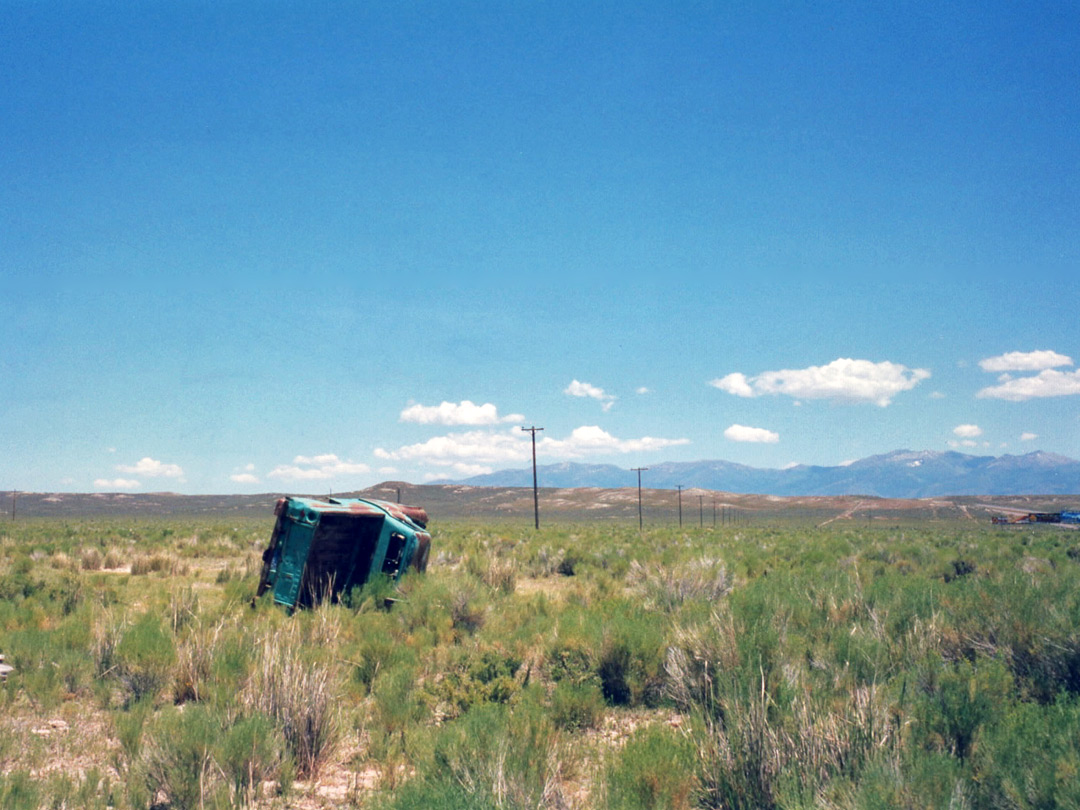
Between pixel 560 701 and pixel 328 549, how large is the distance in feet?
20.1

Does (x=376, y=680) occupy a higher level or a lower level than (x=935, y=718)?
lower

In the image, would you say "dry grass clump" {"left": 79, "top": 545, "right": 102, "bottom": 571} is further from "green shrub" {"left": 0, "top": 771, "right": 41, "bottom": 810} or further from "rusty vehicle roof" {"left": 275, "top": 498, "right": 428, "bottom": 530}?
"green shrub" {"left": 0, "top": 771, "right": 41, "bottom": 810}

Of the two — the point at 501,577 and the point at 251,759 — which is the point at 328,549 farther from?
the point at 251,759

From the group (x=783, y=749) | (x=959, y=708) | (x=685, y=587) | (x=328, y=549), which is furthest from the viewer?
(x=685, y=587)

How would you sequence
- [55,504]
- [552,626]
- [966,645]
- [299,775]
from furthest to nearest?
[55,504]
[552,626]
[966,645]
[299,775]

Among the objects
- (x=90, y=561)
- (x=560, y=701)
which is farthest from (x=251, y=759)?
(x=90, y=561)

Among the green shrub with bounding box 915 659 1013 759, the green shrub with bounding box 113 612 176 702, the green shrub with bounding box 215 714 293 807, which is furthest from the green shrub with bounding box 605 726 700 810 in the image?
the green shrub with bounding box 113 612 176 702

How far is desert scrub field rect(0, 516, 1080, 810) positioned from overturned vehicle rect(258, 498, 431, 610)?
1.99 feet

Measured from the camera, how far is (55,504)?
13400 cm

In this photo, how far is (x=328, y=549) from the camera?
1154 centimetres

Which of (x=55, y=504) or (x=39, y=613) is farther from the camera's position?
(x=55, y=504)

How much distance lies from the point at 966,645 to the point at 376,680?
6.66m

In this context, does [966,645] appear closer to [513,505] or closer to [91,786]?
[91,786]

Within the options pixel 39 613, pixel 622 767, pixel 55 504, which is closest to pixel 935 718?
pixel 622 767
